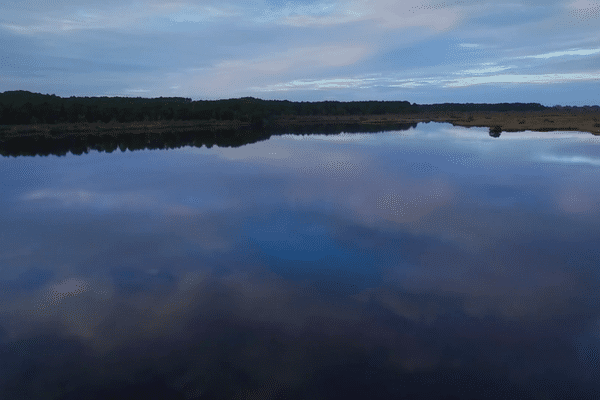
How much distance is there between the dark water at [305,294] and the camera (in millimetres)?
7316

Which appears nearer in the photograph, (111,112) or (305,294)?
(305,294)

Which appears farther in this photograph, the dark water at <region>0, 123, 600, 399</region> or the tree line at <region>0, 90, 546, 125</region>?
the tree line at <region>0, 90, 546, 125</region>

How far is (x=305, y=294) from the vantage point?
10250 millimetres

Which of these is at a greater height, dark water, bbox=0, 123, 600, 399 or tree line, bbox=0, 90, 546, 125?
tree line, bbox=0, 90, 546, 125

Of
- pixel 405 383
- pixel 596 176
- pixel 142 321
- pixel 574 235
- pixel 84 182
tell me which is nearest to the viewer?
pixel 405 383

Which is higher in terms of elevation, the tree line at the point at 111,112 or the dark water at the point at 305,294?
the tree line at the point at 111,112

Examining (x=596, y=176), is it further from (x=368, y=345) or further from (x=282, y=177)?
(x=368, y=345)

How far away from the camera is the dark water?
7316 millimetres

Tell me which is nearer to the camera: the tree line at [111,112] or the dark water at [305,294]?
the dark water at [305,294]

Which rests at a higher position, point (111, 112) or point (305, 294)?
point (111, 112)

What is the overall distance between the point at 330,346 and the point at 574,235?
38.7ft

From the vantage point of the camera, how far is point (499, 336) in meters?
8.35

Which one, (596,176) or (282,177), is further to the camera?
(282,177)

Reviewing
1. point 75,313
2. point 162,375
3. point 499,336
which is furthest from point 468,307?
point 75,313
